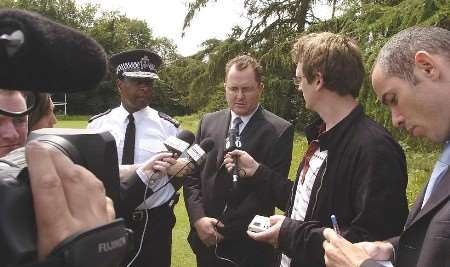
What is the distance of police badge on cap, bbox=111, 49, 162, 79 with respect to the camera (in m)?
4.19

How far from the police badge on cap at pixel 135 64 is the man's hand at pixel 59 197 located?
315 centimetres

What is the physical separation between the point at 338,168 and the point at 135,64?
2356 millimetres

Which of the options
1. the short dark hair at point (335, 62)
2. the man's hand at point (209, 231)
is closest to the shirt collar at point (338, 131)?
the short dark hair at point (335, 62)

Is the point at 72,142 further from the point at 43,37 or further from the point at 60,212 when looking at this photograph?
the point at 43,37

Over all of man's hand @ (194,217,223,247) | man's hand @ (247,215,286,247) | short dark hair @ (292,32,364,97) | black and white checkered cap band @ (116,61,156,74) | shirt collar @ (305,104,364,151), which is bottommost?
man's hand @ (194,217,223,247)

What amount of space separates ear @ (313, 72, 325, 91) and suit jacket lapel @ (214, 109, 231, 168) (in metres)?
1.38

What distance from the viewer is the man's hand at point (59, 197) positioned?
3.28 feet

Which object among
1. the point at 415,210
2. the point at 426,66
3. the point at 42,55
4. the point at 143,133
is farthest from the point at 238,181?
the point at 42,55

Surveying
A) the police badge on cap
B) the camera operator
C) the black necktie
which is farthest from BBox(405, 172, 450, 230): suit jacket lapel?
the police badge on cap

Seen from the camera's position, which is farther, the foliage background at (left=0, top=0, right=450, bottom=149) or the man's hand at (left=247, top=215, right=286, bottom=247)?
the foliage background at (left=0, top=0, right=450, bottom=149)

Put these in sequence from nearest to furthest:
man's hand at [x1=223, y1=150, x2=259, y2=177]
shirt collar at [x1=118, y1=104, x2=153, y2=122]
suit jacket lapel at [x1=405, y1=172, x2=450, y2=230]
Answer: suit jacket lapel at [x1=405, y1=172, x2=450, y2=230]
man's hand at [x1=223, y1=150, x2=259, y2=177]
shirt collar at [x1=118, y1=104, x2=153, y2=122]

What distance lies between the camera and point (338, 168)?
7.97ft

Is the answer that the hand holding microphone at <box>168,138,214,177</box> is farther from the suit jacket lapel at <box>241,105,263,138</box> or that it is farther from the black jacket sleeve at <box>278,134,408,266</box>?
the black jacket sleeve at <box>278,134,408,266</box>

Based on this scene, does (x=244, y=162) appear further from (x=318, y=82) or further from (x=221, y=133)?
(x=318, y=82)
